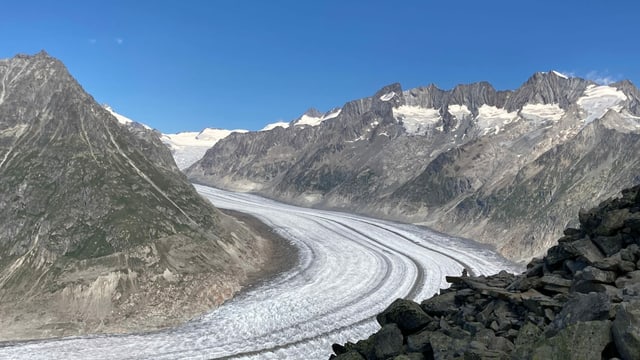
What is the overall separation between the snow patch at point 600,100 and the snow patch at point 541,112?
19.9ft

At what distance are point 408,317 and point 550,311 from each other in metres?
4.32

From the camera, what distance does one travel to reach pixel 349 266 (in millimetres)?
47031

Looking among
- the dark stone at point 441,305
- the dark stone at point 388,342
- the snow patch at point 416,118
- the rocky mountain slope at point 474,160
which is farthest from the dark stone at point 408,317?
the snow patch at point 416,118

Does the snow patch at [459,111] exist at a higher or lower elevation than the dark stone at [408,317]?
higher

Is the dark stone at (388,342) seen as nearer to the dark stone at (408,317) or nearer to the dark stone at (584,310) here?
the dark stone at (408,317)

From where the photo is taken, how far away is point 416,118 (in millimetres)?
157625

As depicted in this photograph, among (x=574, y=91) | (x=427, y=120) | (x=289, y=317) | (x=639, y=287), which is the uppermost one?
(x=574, y=91)

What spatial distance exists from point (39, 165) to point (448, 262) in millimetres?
38745

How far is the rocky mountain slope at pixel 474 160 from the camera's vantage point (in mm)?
69438

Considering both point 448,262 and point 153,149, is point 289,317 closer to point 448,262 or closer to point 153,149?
point 448,262

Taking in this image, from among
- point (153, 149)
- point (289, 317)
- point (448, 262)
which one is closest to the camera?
point (289, 317)

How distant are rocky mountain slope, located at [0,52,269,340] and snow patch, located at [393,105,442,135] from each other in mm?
107519

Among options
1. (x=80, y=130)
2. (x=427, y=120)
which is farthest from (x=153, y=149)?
(x=427, y=120)

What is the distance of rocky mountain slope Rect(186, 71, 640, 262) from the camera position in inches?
2734
